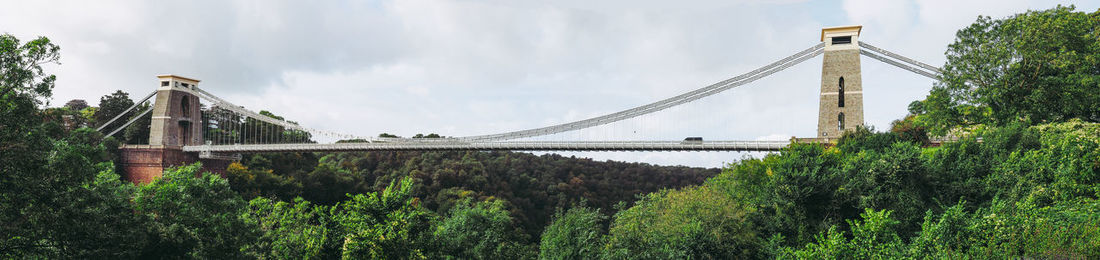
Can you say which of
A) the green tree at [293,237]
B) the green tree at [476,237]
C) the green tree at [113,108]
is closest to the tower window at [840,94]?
the green tree at [476,237]

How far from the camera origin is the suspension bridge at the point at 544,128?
28875 mm

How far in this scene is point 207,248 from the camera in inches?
519

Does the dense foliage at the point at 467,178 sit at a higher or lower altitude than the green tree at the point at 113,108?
lower

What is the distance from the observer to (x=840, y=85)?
2927cm

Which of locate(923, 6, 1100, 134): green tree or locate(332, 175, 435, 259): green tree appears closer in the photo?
locate(332, 175, 435, 259): green tree

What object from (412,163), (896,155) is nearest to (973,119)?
(896,155)

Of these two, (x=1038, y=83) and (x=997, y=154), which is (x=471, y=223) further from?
(x=1038, y=83)

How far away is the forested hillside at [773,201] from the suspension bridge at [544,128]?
14.5 ft

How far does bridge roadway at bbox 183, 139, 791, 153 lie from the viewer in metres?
29.7

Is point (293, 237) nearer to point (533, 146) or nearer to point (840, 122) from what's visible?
point (533, 146)

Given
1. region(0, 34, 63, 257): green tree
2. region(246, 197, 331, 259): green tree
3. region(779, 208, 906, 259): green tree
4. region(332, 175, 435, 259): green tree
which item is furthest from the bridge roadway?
region(0, 34, 63, 257): green tree

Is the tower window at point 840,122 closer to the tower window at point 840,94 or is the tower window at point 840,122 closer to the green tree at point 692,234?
the tower window at point 840,94

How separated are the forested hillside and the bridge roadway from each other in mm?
5627

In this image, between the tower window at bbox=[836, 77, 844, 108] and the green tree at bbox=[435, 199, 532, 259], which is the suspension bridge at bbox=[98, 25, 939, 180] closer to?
the tower window at bbox=[836, 77, 844, 108]
